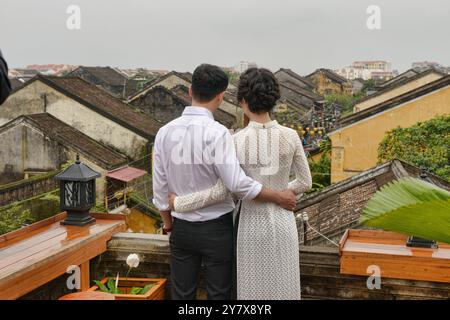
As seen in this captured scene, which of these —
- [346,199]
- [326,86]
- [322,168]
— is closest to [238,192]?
[346,199]

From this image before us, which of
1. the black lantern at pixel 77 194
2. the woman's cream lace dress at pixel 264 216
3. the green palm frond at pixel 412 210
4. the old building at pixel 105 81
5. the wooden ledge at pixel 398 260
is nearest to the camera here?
the green palm frond at pixel 412 210

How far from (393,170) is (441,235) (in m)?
6.97

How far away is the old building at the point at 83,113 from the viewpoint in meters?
18.1

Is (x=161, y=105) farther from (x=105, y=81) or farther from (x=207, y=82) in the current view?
(x=207, y=82)

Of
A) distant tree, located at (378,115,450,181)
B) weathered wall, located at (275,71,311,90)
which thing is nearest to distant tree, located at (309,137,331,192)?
distant tree, located at (378,115,450,181)

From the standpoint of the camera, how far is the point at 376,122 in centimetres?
1573

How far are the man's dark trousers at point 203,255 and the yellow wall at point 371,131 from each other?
43.1 ft

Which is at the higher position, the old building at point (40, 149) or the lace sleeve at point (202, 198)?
the lace sleeve at point (202, 198)

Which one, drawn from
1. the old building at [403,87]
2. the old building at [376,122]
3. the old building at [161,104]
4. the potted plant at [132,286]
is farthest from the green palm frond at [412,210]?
the old building at [403,87]

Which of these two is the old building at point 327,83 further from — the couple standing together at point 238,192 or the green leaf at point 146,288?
the couple standing together at point 238,192

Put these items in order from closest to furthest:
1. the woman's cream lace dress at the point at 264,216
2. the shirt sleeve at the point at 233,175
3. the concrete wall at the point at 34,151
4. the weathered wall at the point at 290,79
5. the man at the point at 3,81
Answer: the man at the point at 3,81 < the shirt sleeve at the point at 233,175 < the woman's cream lace dress at the point at 264,216 < the concrete wall at the point at 34,151 < the weathered wall at the point at 290,79

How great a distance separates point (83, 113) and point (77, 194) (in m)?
15.1

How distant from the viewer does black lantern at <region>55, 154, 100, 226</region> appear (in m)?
3.64

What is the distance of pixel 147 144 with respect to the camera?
18078 mm
